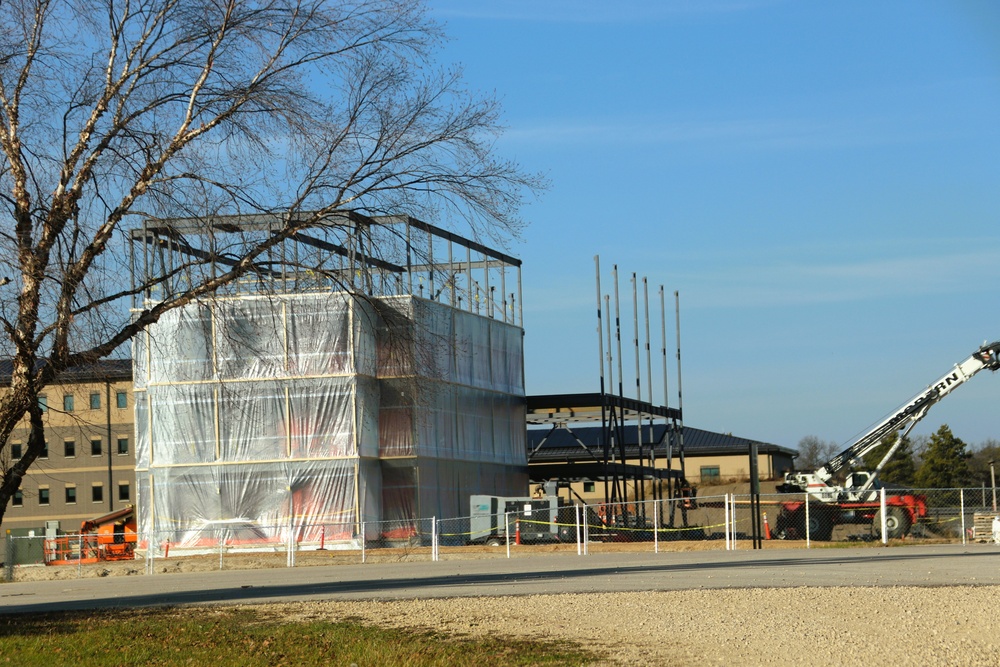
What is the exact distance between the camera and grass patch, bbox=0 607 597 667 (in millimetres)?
12258

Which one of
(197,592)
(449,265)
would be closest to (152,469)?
(449,265)

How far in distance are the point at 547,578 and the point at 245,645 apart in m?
9.58

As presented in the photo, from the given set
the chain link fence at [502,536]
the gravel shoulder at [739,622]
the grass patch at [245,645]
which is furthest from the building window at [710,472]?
the grass patch at [245,645]

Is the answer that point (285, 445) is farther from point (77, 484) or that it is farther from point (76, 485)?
point (76, 485)

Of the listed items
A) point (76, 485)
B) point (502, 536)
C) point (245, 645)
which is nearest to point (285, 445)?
point (502, 536)

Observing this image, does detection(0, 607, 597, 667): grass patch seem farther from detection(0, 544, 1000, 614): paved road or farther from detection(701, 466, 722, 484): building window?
detection(701, 466, 722, 484): building window

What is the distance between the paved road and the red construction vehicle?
7.39m

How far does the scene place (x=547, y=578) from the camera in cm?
2275

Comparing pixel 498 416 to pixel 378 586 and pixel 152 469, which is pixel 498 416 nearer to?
pixel 152 469

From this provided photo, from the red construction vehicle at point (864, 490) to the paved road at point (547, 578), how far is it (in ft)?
24.3

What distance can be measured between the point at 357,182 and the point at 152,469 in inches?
1124

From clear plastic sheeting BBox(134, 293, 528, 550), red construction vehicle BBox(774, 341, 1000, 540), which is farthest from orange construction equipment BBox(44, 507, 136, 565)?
red construction vehicle BBox(774, 341, 1000, 540)

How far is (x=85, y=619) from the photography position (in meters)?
18.1

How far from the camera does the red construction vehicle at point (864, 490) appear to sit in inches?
1582
